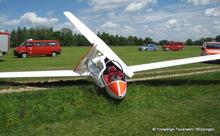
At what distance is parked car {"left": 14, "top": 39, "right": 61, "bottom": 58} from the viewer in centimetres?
4116

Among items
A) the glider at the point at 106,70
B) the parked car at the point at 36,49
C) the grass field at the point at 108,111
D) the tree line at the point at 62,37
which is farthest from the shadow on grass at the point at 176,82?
the tree line at the point at 62,37

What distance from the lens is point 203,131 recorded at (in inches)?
376

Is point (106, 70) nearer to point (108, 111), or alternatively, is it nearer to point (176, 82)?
point (108, 111)

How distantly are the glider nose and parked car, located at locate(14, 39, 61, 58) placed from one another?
30645 mm

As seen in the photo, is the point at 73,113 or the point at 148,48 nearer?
the point at 73,113

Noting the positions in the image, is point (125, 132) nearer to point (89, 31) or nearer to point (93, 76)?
point (93, 76)

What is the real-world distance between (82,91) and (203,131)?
216 inches

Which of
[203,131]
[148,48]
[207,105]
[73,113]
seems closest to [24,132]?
[73,113]

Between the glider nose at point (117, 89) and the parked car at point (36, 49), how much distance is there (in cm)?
3065

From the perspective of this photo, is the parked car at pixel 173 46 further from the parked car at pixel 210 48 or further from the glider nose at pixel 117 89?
the glider nose at pixel 117 89

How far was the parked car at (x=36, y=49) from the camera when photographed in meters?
41.2

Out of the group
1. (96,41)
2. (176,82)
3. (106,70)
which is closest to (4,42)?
(96,41)

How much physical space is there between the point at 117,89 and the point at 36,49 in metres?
32.1

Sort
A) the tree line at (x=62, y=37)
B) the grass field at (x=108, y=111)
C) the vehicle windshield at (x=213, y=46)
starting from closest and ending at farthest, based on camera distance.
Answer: the grass field at (x=108, y=111), the vehicle windshield at (x=213, y=46), the tree line at (x=62, y=37)
